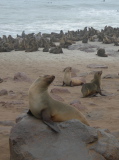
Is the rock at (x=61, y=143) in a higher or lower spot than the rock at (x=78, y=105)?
higher

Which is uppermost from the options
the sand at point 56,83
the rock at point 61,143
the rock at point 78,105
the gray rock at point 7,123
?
the rock at point 61,143

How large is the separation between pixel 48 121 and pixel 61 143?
30cm

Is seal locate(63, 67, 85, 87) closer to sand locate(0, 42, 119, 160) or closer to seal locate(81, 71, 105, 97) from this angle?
sand locate(0, 42, 119, 160)

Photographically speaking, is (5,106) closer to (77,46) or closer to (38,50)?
(38,50)

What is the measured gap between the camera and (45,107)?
13.0ft

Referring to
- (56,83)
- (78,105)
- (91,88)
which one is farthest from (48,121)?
(56,83)

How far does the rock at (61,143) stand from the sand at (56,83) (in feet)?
1.53

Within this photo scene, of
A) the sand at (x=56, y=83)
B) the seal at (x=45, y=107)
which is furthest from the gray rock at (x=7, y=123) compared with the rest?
the seal at (x=45, y=107)

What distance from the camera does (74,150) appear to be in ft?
11.7

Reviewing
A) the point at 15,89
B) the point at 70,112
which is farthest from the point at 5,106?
the point at 70,112

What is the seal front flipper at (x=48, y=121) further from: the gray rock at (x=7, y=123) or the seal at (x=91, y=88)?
the seal at (x=91, y=88)

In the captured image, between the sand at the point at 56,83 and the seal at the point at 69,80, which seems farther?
the seal at the point at 69,80

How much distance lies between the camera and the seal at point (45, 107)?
3936 mm

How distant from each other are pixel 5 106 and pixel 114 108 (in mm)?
2113
